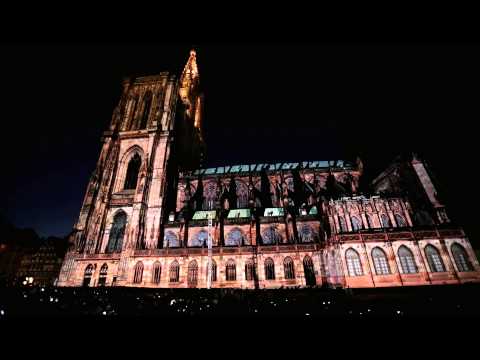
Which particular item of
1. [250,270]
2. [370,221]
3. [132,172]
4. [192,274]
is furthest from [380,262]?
[132,172]

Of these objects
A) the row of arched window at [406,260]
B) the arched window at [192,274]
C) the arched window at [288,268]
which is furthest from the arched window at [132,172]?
the row of arched window at [406,260]

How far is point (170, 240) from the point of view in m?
32.7

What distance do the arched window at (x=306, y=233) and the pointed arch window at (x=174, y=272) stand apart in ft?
51.0

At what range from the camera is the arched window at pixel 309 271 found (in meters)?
25.6

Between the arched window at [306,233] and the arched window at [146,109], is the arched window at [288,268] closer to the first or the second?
the arched window at [306,233]

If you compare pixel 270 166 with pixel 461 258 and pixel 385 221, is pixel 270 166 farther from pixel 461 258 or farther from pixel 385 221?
pixel 461 258

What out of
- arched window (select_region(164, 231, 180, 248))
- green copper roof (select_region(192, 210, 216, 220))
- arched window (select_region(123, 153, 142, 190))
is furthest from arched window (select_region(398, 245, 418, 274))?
arched window (select_region(123, 153, 142, 190))

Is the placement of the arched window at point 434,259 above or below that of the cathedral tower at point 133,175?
below

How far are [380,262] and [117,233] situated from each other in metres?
32.5

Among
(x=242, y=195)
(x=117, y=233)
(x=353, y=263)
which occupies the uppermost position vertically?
(x=242, y=195)

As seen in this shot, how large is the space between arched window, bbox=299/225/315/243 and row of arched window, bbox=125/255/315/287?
397cm

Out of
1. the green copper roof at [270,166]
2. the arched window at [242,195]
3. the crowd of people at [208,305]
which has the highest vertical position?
the green copper roof at [270,166]

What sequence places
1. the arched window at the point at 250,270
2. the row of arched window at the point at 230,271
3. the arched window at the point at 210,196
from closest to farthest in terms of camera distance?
the row of arched window at the point at 230,271 → the arched window at the point at 250,270 → the arched window at the point at 210,196

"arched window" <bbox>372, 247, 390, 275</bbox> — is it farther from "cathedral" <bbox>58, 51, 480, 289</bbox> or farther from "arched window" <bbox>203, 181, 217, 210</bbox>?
"arched window" <bbox>203, 181, 217, 210</bbox>
